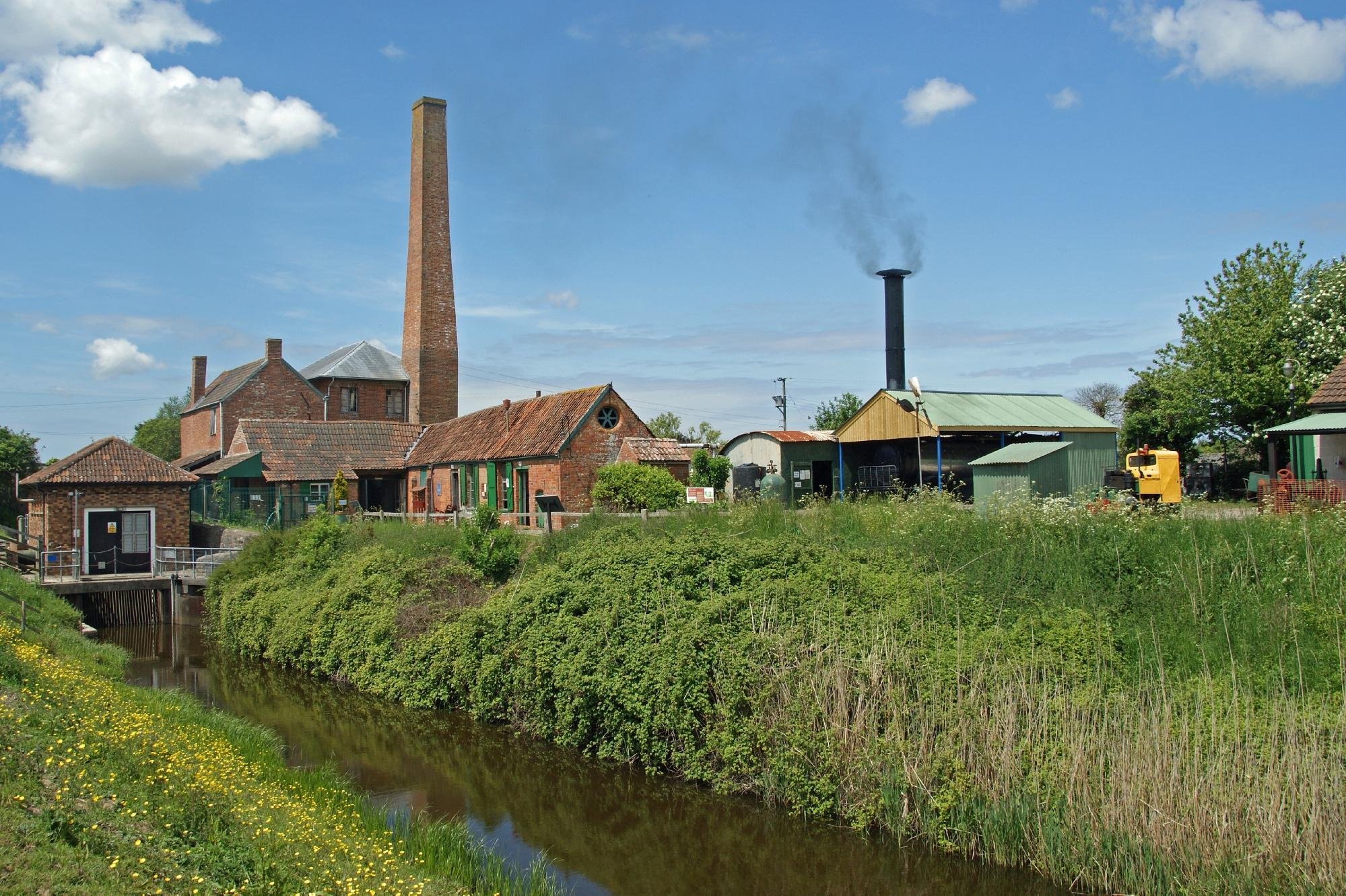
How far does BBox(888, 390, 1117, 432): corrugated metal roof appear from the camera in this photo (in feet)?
93.0

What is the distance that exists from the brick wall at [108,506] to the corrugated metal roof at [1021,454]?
75.9ft

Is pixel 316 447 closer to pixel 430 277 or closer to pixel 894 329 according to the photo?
pixel 430 277

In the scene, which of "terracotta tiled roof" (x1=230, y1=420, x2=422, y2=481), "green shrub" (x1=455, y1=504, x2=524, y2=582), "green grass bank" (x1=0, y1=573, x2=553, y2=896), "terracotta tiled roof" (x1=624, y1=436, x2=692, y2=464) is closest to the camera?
"green grass bank" (x1=0, y1=573, x2=553, y2=896)

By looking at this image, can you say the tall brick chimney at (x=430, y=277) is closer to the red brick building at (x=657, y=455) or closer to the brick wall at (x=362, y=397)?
the brick wall at (x=362, y=397)

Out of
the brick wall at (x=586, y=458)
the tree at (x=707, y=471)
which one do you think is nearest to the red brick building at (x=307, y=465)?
the brick wall at (x=586, y=458)

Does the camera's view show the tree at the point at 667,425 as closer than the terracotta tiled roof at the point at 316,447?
No

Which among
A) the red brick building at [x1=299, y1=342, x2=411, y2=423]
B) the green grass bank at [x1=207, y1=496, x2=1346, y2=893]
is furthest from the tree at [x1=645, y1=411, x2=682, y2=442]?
the green grass bank at [x1=207, y1=496, x2=1346, y2=893]

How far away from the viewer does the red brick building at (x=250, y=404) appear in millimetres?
42406

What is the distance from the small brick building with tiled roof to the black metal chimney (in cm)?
2299

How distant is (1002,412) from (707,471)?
917cm

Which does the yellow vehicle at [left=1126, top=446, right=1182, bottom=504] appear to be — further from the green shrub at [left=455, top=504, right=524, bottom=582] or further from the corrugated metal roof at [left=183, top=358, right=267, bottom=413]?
the corrugated metal roof at [left=183, top=358, right=267, bottom=413]

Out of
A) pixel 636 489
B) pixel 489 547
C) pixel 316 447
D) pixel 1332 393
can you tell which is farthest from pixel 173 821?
pixel 316 447

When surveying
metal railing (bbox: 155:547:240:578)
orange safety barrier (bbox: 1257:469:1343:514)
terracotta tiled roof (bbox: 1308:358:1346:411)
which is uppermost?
terracotta tiled roof (bbox: 1308:358:1346:411)

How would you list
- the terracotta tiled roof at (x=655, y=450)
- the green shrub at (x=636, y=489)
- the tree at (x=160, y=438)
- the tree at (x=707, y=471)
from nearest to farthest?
1. the green shrub at (x=636, y=489)
2. the terracotta tiled roof at (x=655, y=450)
3. the tree at (x=707, y=471)
4. the tree at (x=160, y=438)
